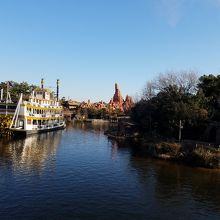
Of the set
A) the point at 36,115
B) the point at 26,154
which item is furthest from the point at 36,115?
the point at 26,154

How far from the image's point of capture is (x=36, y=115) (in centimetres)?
8062

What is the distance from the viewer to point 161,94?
6662 centimetres

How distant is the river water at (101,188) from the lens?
26.1 meters

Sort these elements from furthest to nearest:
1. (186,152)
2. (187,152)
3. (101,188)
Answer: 1. (186,152)
2. (187,152)
3. (101,188)

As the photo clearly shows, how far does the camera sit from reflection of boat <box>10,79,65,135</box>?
73.2 meters

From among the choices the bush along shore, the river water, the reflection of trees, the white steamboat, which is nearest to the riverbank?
the bush along shore

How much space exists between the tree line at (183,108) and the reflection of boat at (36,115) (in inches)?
1016

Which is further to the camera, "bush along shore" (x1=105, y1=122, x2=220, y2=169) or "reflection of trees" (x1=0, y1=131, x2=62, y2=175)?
"bush along shore" (x1=105, y1=122, x2=220, y2=169)

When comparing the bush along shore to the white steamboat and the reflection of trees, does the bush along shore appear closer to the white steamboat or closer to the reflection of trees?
the reflection of trees

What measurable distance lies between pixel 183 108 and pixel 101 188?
28685mm

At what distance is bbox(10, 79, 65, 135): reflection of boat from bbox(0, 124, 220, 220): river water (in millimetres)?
22510

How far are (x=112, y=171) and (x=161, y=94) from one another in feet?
98.0

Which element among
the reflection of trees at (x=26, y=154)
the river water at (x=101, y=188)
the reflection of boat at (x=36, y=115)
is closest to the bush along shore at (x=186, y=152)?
the river water at (x=101, y=188)

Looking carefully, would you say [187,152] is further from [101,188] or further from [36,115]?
[36,115]
